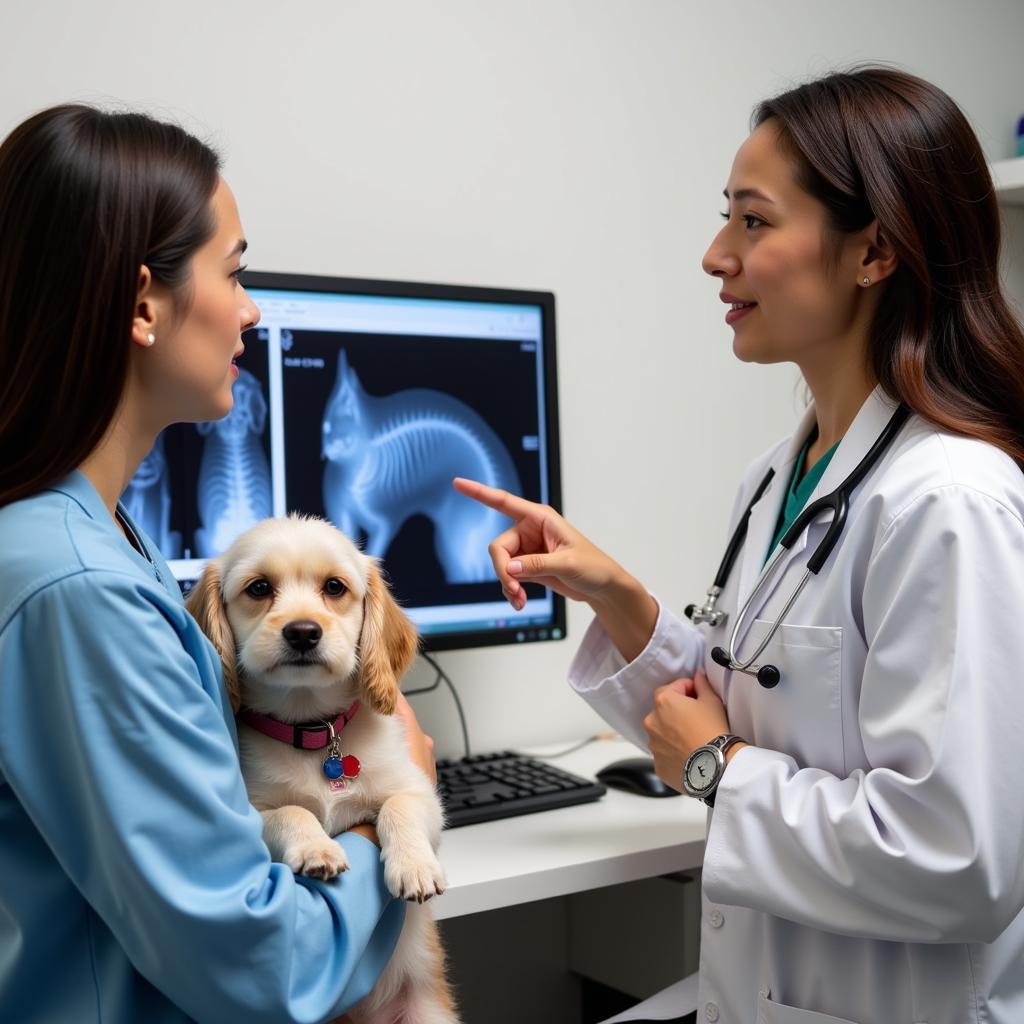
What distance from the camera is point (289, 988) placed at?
2.90ft

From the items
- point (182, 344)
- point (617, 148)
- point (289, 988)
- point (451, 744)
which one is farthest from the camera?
point (617, 148)

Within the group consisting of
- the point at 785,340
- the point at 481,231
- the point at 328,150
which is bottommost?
the point at 785,340

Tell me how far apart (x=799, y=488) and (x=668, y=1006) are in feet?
2.35

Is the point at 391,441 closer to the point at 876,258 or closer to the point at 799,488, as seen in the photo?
the point at 799,488

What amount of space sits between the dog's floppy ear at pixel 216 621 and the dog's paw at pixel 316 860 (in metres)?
0.20

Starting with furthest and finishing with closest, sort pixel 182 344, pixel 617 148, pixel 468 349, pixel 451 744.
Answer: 1. pixel 617 148
2. pixel 451 744
3. pixel 468 349
4. pixel 182 344

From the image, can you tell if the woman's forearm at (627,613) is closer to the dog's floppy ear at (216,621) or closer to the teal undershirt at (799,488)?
the teal undershirt at (799,488)

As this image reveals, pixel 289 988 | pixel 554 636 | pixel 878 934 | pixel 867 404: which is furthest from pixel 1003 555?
pixel 554 636

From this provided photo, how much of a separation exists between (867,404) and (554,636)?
29.9 inches

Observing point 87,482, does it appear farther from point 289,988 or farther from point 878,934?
point 878,934

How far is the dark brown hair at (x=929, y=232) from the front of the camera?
3.97 ft

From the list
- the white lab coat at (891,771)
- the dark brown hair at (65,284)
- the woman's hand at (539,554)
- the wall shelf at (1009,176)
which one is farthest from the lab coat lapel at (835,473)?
the wall shelf at (1009,176)

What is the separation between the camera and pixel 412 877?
103 centimetres

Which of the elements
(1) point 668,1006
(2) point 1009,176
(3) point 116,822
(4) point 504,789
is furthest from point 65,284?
(2) point 1009,176
